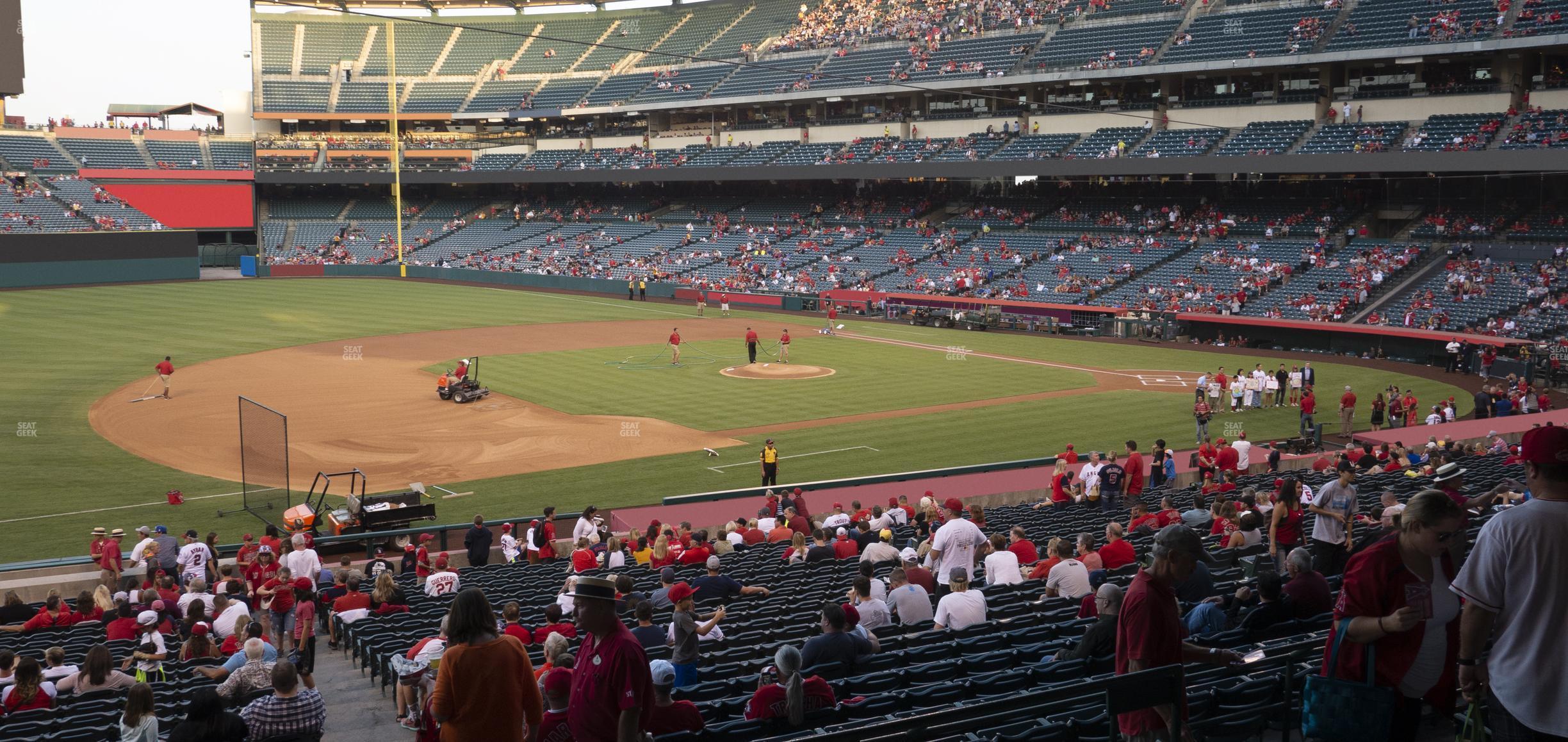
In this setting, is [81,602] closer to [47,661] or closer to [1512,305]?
[47,661]

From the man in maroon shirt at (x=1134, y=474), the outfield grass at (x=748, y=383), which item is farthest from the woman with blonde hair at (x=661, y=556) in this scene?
the outfield grass at (x=748, y=383)

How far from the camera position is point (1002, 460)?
86.7ft

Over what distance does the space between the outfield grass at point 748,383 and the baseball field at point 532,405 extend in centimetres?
15

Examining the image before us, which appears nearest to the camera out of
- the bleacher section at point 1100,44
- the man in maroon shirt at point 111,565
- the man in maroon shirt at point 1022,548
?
the man in maroon shirt at point 1022,548

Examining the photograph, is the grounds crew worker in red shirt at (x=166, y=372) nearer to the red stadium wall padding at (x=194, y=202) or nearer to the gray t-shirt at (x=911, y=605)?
the gray t-shirt at (x=911, y=605)

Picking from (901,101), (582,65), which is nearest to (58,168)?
(582,65)

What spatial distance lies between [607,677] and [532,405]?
1109 inches

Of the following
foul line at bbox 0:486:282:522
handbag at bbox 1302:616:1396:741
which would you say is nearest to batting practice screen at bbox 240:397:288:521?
foul line at bbox 0:486:282:522

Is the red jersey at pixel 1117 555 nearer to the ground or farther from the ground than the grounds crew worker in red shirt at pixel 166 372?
nearer to the ground

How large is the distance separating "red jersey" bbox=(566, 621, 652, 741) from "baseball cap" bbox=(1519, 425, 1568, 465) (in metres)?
3.97

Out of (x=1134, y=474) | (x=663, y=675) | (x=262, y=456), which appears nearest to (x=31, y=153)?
(x=262, y=456)

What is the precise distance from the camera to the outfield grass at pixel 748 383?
106 feet

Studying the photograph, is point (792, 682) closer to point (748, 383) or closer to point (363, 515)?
point (363, 515)

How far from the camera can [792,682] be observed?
271 inches
